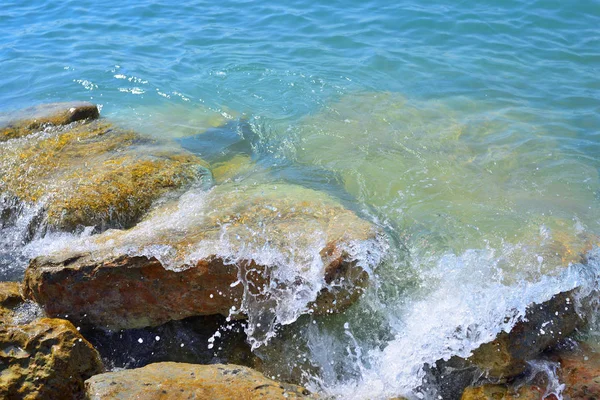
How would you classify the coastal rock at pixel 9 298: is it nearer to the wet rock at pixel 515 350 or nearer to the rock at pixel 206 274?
the rock at pixel 206 274

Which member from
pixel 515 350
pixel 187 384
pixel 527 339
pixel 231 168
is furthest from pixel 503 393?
pixel 231 168

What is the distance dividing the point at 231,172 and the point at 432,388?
3.54 meters

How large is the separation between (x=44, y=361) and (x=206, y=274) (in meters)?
1.25

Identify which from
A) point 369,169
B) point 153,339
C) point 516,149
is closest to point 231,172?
point 369,169

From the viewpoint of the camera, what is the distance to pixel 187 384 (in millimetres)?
3404

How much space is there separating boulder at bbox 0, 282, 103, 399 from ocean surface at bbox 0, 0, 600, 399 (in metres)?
1.34

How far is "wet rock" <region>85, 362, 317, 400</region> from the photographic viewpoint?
3.28 metres

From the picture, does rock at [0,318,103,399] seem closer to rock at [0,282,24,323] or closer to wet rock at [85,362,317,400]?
wet rock at [85,362,317,400]

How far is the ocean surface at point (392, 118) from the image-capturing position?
434cm

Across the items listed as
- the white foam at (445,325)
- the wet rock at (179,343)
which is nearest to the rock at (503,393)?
the white foam at (445,325)

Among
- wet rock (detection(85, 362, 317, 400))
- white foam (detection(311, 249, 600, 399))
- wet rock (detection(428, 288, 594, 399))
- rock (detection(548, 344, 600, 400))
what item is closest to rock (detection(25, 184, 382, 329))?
white foam (detection(311, 249, 600, 399))

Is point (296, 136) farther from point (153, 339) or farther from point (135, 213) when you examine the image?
point (153, 339)

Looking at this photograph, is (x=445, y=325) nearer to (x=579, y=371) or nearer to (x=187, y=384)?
(x=579, y=371)

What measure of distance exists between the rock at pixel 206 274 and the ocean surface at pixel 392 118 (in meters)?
0.27
